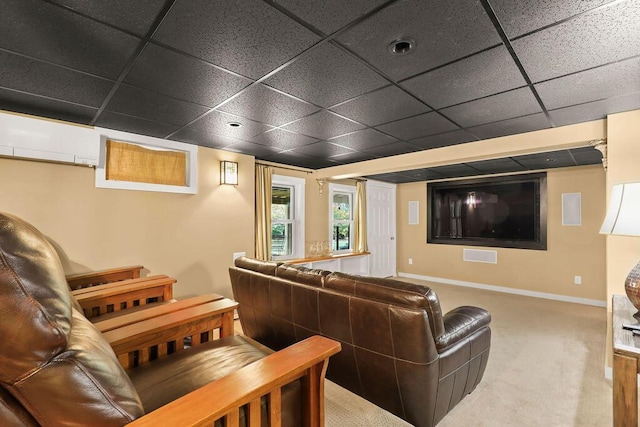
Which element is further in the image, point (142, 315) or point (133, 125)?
point (133, 125)

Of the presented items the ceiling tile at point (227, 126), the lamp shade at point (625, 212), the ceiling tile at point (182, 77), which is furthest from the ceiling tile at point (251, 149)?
the lamp shade at point (625, 212)

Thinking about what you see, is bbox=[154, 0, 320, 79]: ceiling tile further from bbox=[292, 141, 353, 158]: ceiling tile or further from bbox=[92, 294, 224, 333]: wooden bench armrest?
bbox=[292, 141, 353, 158]: ceiling tile

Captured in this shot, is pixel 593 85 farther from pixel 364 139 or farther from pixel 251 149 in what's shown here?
pixel 251 149

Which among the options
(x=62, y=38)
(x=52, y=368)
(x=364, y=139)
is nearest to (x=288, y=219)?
(x=364, y=139)

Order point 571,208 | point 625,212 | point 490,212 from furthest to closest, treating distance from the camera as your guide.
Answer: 1. point 490,212
2. point 571,208
3. point 625,212

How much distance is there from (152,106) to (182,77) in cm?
65

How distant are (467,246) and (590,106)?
3.78 metres

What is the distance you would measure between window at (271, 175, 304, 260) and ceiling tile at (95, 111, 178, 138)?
1928 millimetres

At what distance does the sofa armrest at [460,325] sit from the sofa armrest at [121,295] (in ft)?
6.93

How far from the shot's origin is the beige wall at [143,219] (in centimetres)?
253

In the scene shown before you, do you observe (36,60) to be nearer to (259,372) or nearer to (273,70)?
(273,70)

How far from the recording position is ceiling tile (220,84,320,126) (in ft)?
6.68

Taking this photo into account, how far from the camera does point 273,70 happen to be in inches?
67.7

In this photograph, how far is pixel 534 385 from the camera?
221cm
